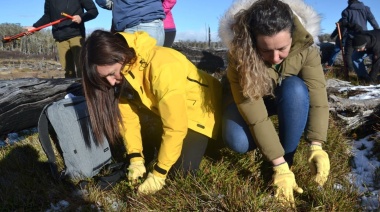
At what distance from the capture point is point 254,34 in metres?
1.94

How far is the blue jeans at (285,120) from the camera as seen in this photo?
2283 mm

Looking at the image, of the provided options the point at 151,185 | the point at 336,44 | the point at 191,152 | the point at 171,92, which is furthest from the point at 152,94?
the point at 336,44

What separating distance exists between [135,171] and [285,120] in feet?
3.90

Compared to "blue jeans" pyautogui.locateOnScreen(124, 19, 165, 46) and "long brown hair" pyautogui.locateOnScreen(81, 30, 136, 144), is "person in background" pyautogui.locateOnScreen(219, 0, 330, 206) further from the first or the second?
"blue jeans" pyautogui.locateOnScreen(124, 19, 165, 46)

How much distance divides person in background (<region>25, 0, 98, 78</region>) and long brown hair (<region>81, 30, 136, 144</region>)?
2.25 m

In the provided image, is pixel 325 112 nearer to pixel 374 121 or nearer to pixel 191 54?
pixel 374 121

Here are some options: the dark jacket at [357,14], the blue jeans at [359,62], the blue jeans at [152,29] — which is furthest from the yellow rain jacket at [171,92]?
the dark jacket at [357,14]

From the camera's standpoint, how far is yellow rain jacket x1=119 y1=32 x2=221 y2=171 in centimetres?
227

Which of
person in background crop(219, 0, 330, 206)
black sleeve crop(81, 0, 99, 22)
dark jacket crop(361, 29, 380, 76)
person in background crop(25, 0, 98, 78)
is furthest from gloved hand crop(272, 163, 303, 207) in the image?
dark jacket crop(361, 29, 380, 76)

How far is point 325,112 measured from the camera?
91.3 inches

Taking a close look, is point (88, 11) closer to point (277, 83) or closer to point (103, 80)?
point (103, 80)

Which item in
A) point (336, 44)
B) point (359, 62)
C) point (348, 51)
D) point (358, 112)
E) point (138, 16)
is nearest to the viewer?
point (138, 16)

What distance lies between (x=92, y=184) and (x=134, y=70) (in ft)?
3.12

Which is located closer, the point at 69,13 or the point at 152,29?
the point at 152,29
